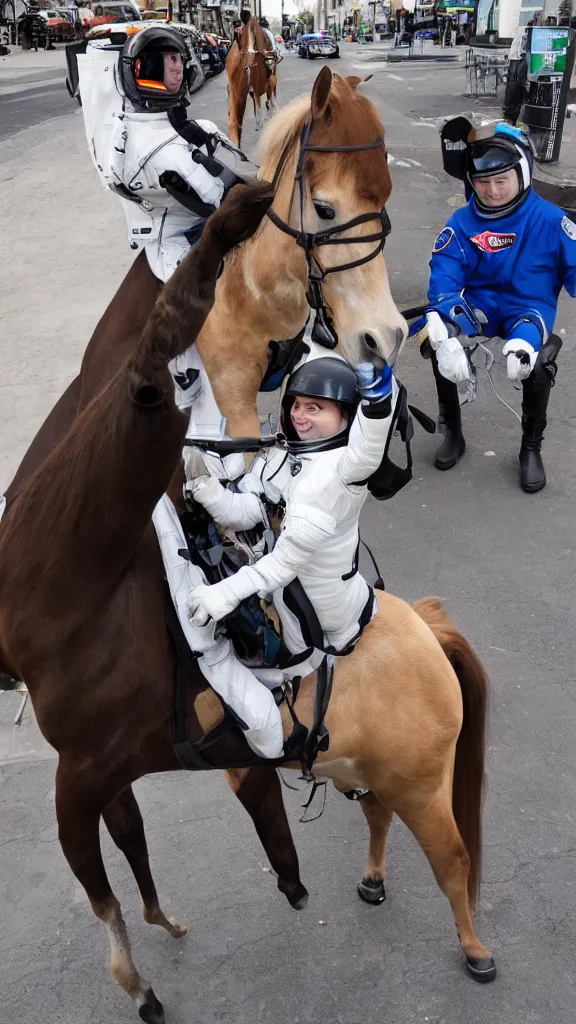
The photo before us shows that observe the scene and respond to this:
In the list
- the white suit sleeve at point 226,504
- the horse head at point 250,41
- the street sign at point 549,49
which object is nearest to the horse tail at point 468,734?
the white suit sleeve at point 226,504

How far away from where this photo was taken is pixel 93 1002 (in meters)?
2.67

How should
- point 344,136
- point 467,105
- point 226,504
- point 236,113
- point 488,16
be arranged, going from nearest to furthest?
point 226,504 → point 344,136 → point 236,113 → point 467,105 → point 488,16

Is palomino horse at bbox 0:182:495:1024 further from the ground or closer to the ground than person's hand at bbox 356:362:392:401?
closer to the ground

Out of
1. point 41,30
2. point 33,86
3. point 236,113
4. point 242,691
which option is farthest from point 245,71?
point 41,30

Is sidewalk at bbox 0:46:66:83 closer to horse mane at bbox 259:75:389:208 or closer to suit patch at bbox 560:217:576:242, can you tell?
suit patch at bbox 560:217:576:242

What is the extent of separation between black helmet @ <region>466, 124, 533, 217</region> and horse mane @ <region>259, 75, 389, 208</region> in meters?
2.38

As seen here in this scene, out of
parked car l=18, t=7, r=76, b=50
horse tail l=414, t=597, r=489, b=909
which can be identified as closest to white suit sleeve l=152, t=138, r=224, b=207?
horse tail l=414, t=597, r=489, b=909

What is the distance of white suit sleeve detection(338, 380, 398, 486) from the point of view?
1836mm

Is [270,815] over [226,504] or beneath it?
beneath

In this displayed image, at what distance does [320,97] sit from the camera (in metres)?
2.61

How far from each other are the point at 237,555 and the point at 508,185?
3.70m

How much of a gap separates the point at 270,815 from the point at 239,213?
200 centimetres

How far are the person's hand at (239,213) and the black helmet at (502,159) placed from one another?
399 centimetres

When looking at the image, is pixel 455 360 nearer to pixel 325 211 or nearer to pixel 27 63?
pixel 325 211
